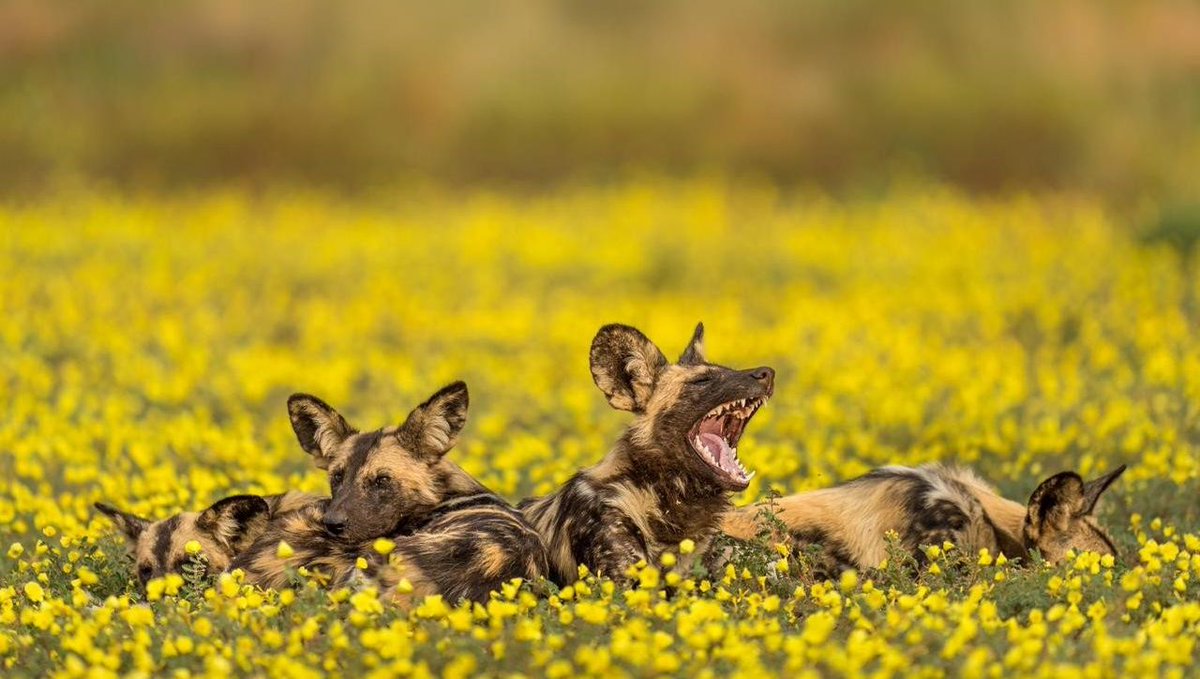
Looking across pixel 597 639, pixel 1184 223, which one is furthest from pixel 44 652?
pixel 1184 223

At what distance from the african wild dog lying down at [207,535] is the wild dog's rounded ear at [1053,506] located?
126 inches

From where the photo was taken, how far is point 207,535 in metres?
7.75

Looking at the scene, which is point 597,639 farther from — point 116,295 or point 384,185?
point 384,185

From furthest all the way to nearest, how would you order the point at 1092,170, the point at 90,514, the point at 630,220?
the point at 1092,170 → the point at 630,220 → the point at 90,514

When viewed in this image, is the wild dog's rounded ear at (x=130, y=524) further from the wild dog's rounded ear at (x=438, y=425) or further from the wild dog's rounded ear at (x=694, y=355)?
the wild dog's rounded ear at (x=694, y=355)

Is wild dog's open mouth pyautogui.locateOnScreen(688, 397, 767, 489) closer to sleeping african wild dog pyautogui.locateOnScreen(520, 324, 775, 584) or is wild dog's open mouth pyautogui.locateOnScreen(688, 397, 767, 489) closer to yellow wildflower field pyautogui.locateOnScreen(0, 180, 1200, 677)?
sleeping african wild dog pyautogui.locateOnScreen(520, 324, 775, 584)

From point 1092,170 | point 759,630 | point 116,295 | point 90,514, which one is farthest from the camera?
point 1092,170

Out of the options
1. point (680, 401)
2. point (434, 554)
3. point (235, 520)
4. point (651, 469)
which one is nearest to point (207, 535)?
point (235, 520)

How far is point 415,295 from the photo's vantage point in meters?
16.4

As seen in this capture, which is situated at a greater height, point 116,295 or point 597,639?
point 116,295

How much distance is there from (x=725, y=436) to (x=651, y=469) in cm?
38

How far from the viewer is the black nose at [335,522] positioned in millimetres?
7273

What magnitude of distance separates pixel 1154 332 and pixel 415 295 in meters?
6.23

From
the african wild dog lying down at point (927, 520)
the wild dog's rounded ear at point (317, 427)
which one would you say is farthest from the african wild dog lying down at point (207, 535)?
the african wild dog lying down at point (927, 520)
